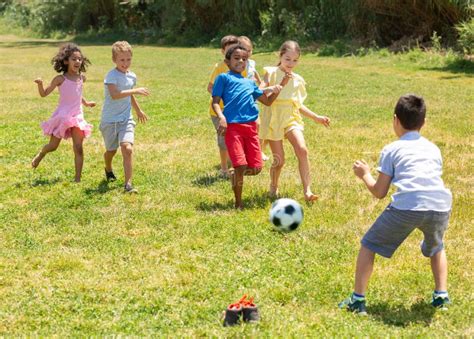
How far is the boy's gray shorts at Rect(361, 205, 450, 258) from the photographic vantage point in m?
4.64

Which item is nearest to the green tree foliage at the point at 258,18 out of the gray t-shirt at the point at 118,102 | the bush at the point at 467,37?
the bush at the point at 467,37

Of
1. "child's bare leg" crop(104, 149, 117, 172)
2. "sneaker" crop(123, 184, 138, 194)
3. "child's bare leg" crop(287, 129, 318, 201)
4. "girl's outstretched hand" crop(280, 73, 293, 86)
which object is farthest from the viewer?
"child's bare leg" crop(104, 149, 117, 172)

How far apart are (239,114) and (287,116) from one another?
65 centimetres

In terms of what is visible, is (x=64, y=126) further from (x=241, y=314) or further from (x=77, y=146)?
(x=241, y=314)

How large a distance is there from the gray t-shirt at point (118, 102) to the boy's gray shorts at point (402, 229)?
433 cm

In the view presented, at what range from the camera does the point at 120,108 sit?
331 inches

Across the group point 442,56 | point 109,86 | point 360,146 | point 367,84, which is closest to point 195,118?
point 360,146

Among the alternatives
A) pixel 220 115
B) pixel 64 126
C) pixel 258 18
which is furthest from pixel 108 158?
pixel 258 18

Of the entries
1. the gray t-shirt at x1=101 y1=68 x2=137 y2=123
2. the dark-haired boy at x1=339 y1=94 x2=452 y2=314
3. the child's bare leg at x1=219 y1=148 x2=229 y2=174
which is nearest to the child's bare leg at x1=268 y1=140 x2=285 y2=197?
the child's bare leg at x1=219 y1=148 x2=229 y2=174

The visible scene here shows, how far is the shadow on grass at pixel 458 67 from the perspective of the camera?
2043 centimetres

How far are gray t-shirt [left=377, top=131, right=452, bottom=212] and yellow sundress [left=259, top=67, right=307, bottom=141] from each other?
3013 millimetres

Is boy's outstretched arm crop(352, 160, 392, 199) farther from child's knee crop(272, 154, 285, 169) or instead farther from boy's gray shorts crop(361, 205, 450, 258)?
child's knee crop(272, 154, 285, 169)

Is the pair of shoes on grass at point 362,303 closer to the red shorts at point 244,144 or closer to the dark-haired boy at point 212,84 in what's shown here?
the red shorts at point 244,144

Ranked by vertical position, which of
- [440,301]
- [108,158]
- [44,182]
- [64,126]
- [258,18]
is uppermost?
[258,18]
